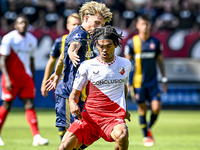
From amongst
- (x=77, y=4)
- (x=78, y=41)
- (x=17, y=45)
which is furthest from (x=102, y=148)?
(x=77, y=4)

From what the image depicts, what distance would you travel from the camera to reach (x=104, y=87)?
178 inches

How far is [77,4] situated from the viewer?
18047 mm

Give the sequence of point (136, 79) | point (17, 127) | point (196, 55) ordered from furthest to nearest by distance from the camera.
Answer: point (196, 55), point (17, 127), point (136, 79)

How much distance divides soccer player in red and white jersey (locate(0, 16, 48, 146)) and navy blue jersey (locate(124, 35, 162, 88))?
6.82 feet

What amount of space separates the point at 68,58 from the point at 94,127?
97cm

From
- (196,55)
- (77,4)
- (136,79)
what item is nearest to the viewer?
(136,79)

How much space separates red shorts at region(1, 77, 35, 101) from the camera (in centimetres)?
773

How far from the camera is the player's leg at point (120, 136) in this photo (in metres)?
4.24

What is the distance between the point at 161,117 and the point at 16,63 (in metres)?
7.36

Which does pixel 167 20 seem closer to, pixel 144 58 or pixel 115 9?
pixel 115 9

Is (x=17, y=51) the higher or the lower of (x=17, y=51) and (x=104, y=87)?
the higher

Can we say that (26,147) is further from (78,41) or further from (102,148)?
(78,41)

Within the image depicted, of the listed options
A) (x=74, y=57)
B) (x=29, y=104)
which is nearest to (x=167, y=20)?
(x=29, y=104)

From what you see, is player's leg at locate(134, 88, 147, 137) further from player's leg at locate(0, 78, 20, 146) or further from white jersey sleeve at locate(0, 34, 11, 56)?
white jersey sleeve at locate(0, 34, 11, 56)
